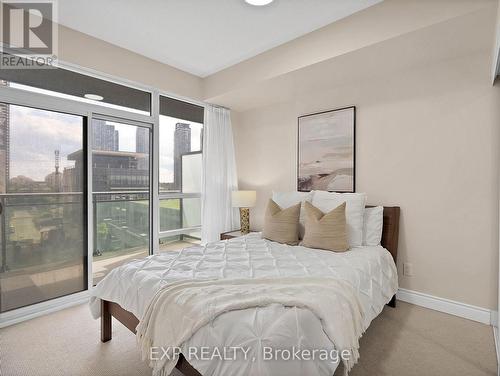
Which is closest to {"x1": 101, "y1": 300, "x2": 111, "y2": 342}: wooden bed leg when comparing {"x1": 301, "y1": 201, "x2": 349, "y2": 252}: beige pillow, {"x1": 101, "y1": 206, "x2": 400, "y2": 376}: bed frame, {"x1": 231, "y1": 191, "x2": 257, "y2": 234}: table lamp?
{"x1": 101, "y1": 206, "x2": 400, "y2": 376}: bed frame

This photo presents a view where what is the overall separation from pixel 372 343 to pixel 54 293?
2992mm

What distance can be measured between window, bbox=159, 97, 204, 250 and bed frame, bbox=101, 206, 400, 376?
1.63 metres

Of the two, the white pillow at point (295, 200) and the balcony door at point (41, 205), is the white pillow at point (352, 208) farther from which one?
the balcony door at point (41, 205)

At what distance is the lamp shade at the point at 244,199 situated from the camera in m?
3.86

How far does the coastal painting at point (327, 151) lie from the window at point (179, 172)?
5.06 ft

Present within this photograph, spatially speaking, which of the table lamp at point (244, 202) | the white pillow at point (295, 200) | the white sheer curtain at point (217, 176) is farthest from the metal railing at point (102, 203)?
the white pillow at point (295, 200)

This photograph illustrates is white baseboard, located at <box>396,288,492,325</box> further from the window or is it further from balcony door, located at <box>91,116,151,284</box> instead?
balcony door, located at <box>91,116,151,284</box>

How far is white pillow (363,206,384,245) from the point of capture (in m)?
2.71

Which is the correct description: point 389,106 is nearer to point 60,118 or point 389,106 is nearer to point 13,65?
point 60,118

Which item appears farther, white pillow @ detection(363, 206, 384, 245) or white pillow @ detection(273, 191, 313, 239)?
white pillow @ detection(273, 191, 313, 239)

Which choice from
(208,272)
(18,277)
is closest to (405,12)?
(208,272)

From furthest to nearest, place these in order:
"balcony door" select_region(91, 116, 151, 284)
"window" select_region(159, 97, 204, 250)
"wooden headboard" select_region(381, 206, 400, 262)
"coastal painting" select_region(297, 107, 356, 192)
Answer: "window" select_region(159, 97, 204, 250), "coastal painting" select_region(297, 107, 356, 192), "balcony door" select_region(91, 116, 151, 284), "wooden headboard" select_region(381, 206, 400, 262)

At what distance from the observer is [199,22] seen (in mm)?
2527

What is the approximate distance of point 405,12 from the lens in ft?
6.95
